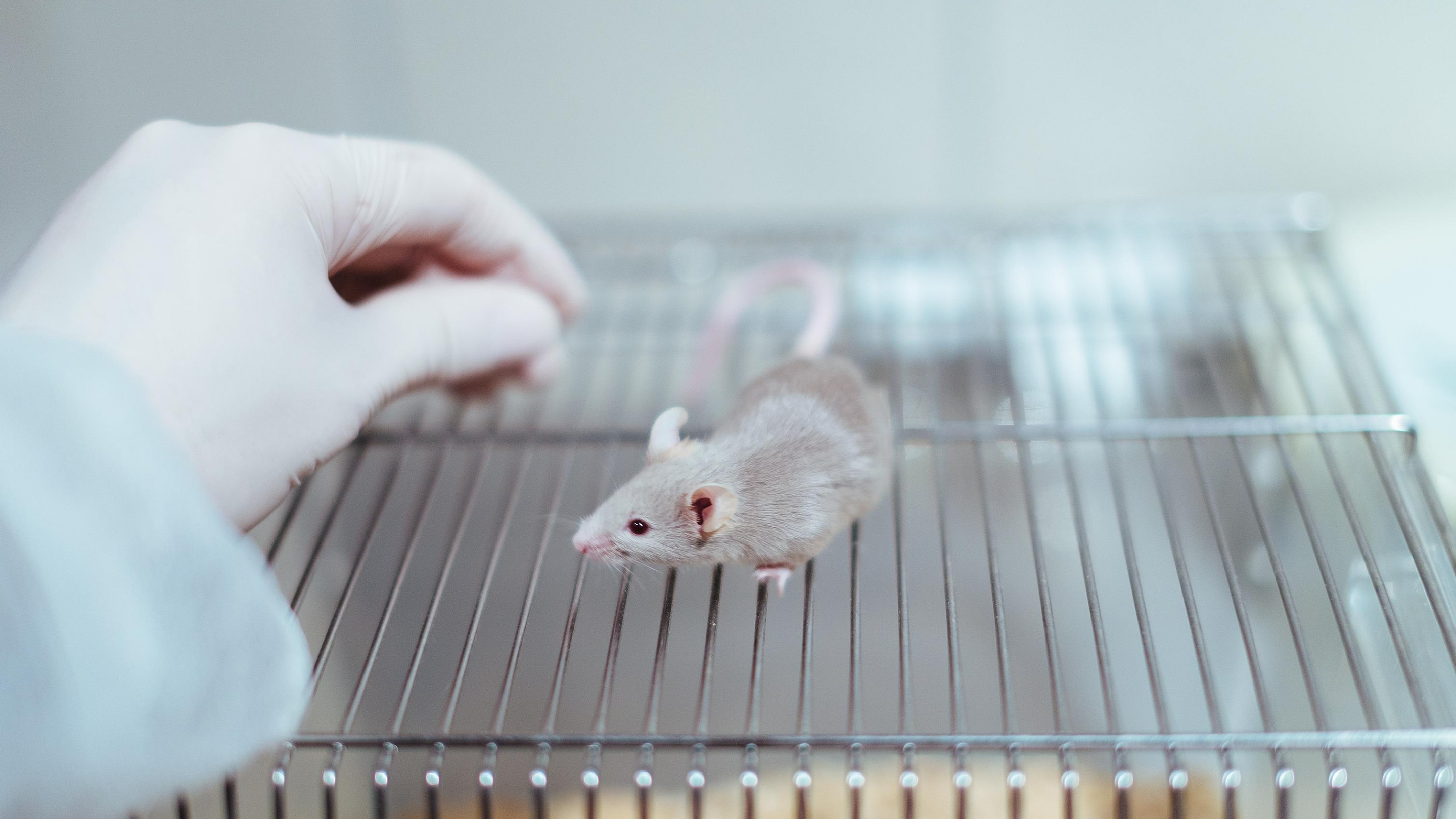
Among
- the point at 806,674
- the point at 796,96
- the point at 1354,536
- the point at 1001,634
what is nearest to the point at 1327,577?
the point at 1354,536

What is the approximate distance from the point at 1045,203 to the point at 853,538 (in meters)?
0.74

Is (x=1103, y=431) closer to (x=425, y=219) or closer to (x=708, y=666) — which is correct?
(x=708, y=666)

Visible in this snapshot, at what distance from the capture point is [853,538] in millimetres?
805

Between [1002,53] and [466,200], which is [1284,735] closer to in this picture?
[466,200]

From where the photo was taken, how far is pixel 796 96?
133 cm

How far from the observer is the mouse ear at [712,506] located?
737mm

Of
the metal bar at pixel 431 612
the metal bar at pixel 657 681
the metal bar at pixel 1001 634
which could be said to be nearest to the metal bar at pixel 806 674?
the metal bar at pixel 657 681

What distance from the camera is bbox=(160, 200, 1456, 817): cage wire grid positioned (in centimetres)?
100

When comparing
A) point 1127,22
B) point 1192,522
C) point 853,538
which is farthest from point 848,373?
point 1127,22

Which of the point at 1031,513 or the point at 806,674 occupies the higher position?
the point at 1031,513

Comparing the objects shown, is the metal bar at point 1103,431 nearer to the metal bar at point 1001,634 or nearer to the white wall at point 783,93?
the metal bar at point 1001,634

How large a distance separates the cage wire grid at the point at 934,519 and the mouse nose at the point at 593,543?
5.9 inches

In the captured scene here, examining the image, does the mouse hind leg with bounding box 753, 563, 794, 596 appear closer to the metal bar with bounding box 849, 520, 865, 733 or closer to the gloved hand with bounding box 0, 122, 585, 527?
the metal bar with bounding box 849, 520, 865, 733

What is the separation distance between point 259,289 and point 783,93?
0.79 metres
